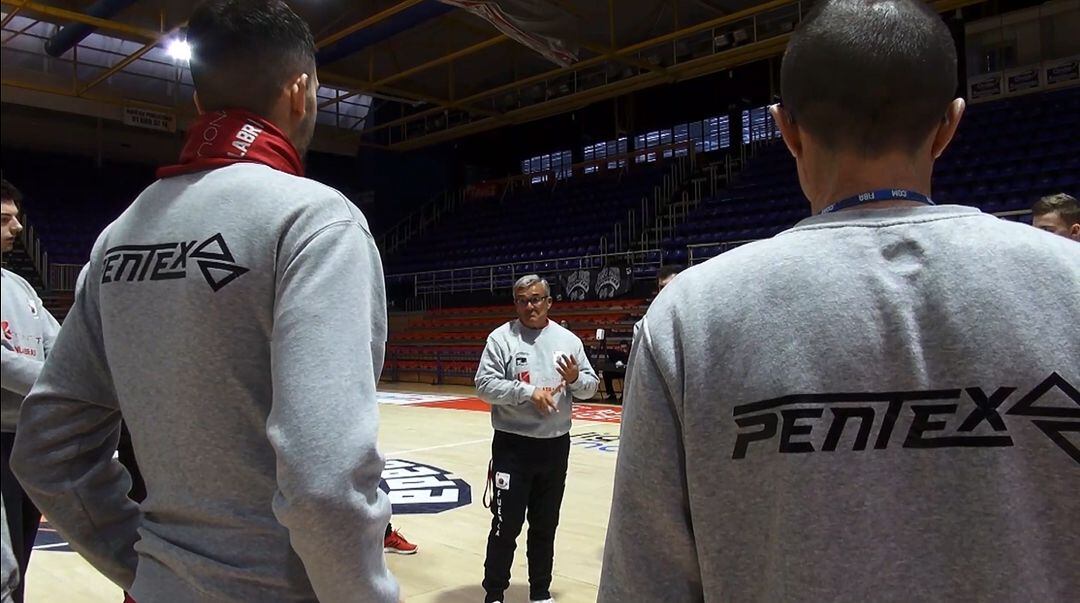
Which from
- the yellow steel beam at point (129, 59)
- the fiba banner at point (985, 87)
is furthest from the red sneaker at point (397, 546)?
the fiba banner at point (985, 87)

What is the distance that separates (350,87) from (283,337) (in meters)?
16.4

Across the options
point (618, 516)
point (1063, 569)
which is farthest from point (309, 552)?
point (1063, 569)

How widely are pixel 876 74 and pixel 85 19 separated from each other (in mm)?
14583

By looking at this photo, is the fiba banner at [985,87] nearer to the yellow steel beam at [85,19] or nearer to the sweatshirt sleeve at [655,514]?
the yellow steel beam at [85,19]

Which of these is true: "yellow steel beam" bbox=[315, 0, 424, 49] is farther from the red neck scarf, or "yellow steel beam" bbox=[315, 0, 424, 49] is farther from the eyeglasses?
the red neck scarf

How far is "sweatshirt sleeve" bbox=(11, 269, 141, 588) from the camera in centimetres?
121

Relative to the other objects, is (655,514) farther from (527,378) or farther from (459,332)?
(459,332)

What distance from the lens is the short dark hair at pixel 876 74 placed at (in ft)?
2.91

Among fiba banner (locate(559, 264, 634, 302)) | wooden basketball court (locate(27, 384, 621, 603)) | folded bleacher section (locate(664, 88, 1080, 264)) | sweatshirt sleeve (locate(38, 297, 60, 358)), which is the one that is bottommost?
wooden basketball court (locate(27, 384, 621, 603))

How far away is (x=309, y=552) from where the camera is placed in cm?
96

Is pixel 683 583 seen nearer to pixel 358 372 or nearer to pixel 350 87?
pixel 358 372

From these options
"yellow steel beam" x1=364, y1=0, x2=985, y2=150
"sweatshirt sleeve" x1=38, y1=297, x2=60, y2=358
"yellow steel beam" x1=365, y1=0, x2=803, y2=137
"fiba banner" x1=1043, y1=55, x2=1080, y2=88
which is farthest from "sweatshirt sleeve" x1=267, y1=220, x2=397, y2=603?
"fiba banner" x1=1043, y1=55, x2=1080, y2=88

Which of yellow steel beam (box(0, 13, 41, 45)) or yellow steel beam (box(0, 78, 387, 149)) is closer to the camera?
yellow steel beam (box(0, 13, 41, 45))

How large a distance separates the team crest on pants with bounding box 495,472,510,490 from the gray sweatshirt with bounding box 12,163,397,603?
2350 mm
